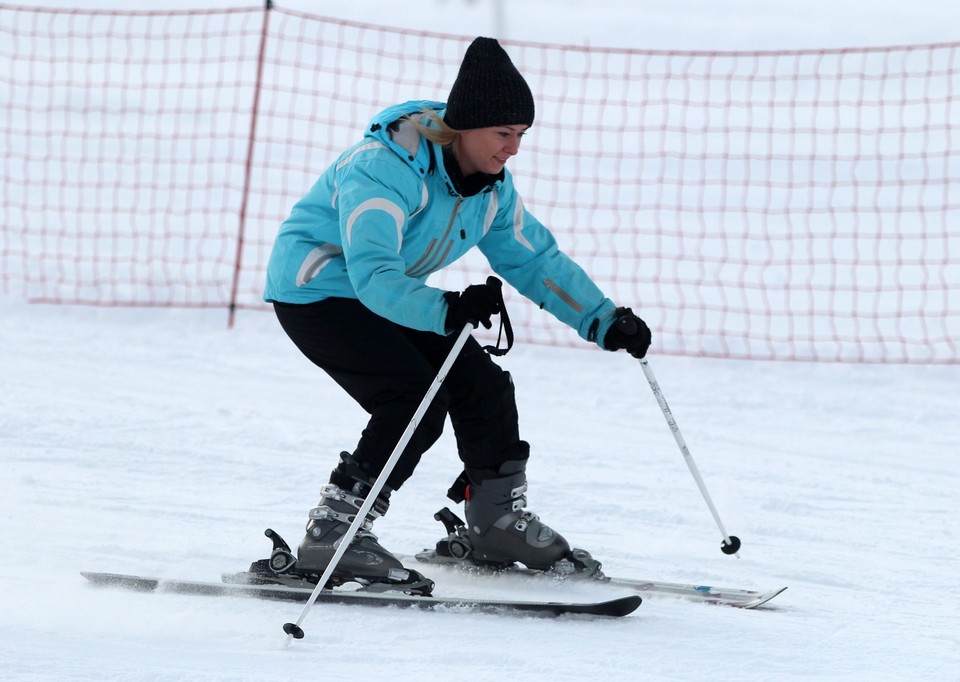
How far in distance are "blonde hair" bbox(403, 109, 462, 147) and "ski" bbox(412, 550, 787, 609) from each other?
49.1 inches

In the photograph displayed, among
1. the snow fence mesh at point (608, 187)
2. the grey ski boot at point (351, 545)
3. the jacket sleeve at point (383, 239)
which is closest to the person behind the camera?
the jacket sleeve at point (383, 239)

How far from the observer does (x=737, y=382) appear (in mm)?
6305

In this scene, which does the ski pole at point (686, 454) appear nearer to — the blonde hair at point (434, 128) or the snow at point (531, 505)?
the snow at point (531, 505)

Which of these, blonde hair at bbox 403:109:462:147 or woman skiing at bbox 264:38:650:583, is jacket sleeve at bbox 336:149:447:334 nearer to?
woman skiing at bbox 264:38:650:583

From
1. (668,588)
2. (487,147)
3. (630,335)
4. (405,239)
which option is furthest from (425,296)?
(668,588)

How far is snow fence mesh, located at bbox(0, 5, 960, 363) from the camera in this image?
775 cm

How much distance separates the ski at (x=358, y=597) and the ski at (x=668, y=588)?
195mm

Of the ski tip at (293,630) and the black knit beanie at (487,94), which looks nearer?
the ski tip at (293,630)

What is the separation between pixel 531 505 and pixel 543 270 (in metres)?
1.09

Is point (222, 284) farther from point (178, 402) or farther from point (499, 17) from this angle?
point (499, 17)

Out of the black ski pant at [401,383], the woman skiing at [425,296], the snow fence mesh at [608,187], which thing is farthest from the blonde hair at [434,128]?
the snow fence mesh at [608,187]

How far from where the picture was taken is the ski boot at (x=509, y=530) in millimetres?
3678

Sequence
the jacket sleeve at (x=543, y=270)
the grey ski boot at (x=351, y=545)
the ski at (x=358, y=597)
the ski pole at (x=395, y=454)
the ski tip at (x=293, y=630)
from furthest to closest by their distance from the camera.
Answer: the jacket sleeve at (x=543, y=270)
the grey ski boot at (x=351, y=545)
the ski at (x=358, y=597)
the ski pole at (x=395, y=454)
the ski tip at (x=293, y=630)

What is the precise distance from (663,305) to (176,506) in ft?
13.9
